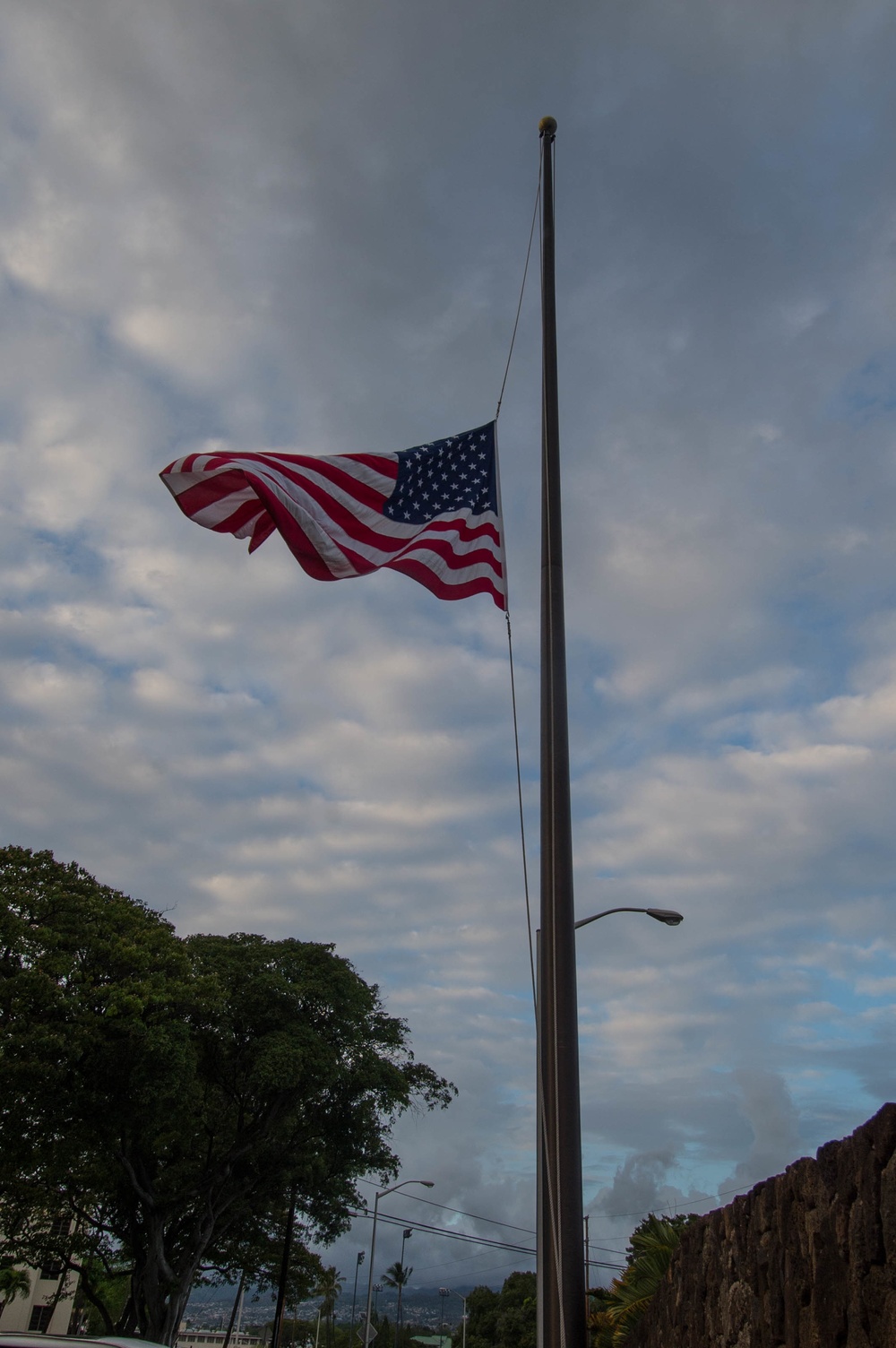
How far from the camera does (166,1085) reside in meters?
22.7

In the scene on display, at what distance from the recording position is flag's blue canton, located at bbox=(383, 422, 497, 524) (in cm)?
926

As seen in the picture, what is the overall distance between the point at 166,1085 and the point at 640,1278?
17551 millimetres

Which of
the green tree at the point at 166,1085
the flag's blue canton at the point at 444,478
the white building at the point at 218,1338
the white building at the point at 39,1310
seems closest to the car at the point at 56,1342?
the flag's blue canton at the point at 444,478

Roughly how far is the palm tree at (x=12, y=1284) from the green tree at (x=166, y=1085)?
1431 centimetres

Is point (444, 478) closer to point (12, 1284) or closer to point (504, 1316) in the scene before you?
point (12, 1284)

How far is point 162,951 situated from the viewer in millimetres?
25578

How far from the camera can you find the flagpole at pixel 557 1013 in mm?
4930

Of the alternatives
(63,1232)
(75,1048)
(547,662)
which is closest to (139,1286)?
(63,1232)

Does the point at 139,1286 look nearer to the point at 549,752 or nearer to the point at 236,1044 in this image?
the point at 236,1044

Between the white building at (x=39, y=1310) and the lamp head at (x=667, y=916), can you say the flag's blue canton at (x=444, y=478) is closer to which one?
the lamp head at (x=667, y=916)

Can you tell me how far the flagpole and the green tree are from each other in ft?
60.7

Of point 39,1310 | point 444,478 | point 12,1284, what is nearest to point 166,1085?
point 444,478

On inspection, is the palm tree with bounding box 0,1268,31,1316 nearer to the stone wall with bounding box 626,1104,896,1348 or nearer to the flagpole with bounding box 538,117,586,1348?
the flagpole with bounding box 538,117,586,1348

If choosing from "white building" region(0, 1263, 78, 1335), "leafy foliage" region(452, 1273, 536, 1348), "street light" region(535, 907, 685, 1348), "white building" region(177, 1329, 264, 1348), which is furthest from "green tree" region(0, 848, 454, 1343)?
"white building" region(177, 1329, 264, 1348)
